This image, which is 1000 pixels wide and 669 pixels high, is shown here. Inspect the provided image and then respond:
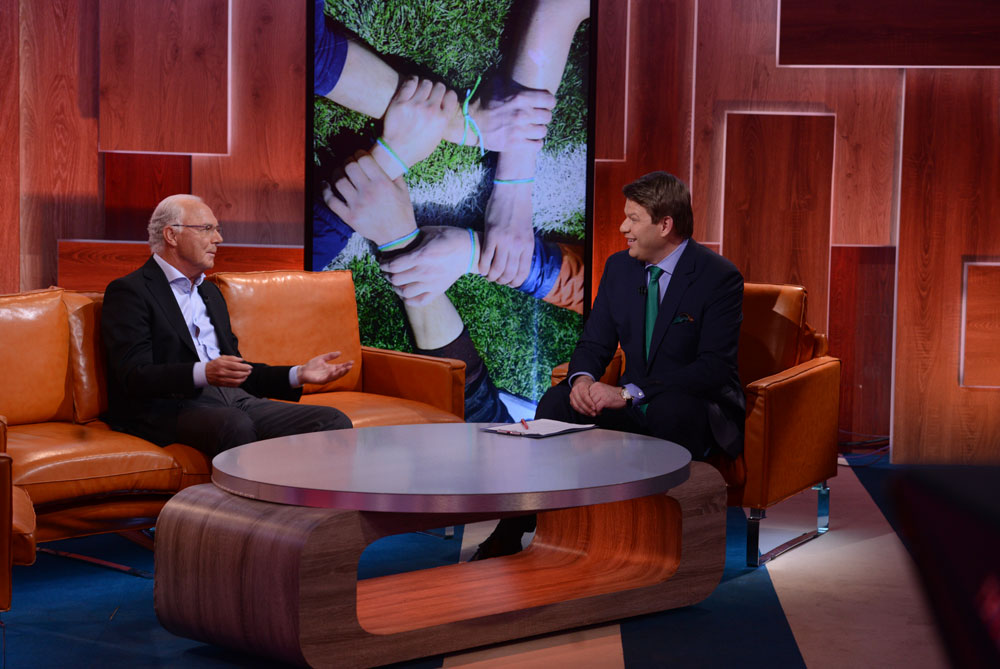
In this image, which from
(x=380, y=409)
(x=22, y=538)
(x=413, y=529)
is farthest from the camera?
(x=380, y=409)

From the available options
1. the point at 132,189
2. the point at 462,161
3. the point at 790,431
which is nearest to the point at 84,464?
the point at 790,431

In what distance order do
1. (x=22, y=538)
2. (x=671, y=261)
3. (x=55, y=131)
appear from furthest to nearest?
(x=55, y=131)
(x=671, y=261)
(x=22, y=538)

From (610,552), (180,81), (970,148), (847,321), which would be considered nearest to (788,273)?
(847,321)

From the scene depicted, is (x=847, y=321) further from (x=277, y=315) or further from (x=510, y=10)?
(x=277, y=315)

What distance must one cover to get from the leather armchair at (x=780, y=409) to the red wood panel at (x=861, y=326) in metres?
1.39

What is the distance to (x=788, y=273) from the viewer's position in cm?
497

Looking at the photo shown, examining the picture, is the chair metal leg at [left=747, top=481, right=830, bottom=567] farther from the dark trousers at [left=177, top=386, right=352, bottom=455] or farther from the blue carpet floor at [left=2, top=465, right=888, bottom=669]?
the dark trousers at [left=177, top=386, right=352, bottom=455]

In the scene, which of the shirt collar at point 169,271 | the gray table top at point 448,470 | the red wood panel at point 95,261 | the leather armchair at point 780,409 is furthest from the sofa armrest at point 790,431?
the red wood panel at point 95,261

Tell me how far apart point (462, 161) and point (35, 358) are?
80.6 inches

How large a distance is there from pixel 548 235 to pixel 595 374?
48.1 inches

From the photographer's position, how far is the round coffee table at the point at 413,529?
230 centimetres

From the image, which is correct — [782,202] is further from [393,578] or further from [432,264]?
[393,578]

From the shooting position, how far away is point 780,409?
11.2 feet

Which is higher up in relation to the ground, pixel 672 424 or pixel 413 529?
pixel 672 424
